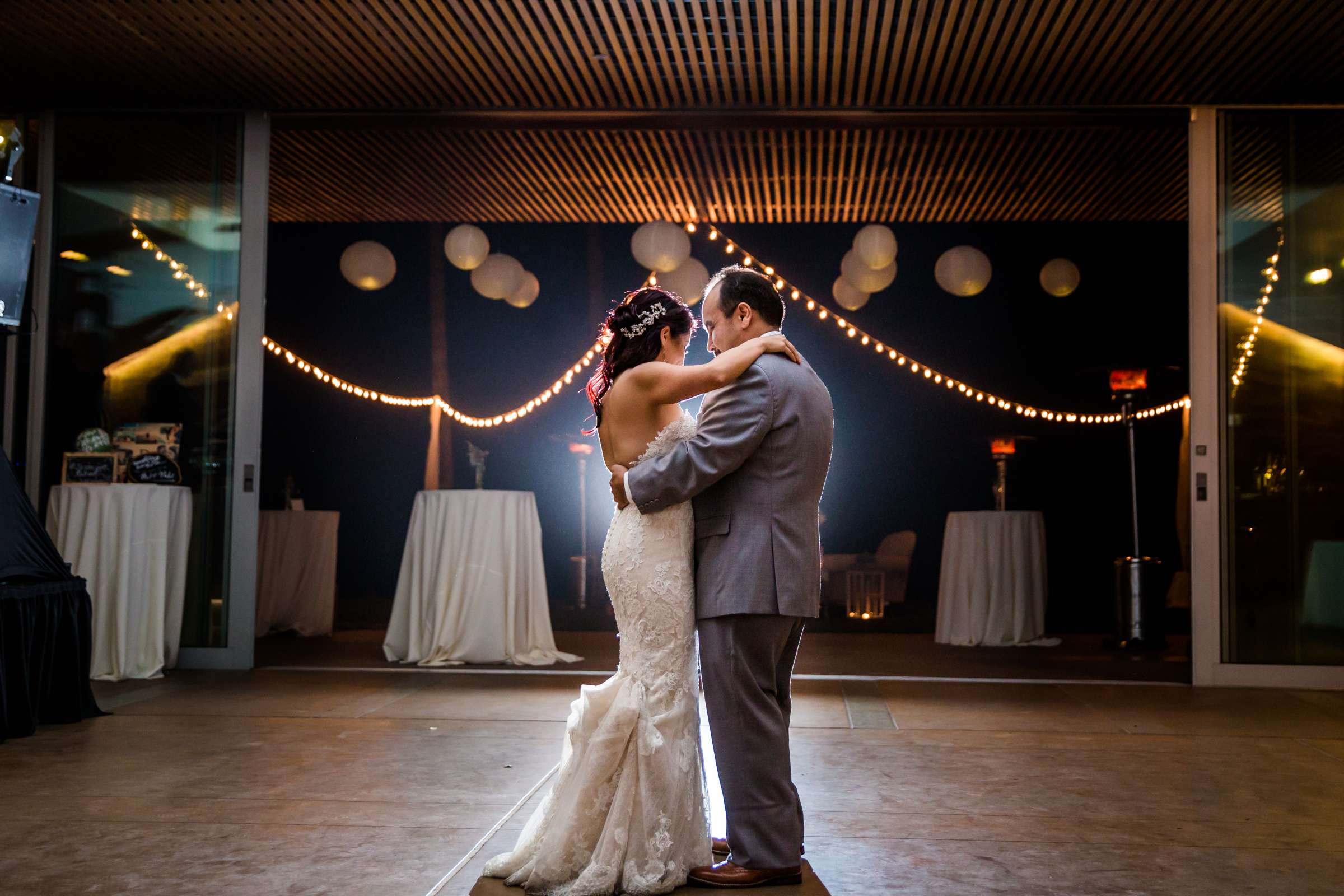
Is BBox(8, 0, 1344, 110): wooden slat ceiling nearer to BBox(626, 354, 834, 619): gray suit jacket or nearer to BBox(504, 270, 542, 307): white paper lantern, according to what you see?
BBox(626, 354, 834, 619): gray suit jacket

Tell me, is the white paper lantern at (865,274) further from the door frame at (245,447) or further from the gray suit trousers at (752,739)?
the gray suit trousers at (752,739)

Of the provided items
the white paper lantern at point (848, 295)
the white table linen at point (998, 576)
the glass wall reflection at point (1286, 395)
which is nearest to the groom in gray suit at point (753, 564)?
the glass wall reflection at point (1286, 395)

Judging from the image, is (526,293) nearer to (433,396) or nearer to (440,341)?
(440,341)

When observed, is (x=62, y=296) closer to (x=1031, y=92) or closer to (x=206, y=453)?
(x=206, y=453)

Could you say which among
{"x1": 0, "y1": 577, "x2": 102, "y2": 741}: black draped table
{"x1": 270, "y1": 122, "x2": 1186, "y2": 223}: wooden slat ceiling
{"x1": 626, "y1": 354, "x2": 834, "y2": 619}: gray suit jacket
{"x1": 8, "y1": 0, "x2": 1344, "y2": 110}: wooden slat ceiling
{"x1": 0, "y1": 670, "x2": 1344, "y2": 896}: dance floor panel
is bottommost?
{"x1": 0, "y1": 670, "x2": 1344, "y2": 896}: dance floor panel

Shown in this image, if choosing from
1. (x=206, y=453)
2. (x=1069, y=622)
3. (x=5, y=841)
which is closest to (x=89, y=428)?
(x=206, y=453)

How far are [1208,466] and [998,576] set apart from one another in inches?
77.6

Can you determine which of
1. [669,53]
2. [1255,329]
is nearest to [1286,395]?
[1255,329]

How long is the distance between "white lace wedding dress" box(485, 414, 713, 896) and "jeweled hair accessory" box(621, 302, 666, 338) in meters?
0.23

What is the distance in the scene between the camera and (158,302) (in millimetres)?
5562

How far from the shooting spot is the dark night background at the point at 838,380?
384 inches

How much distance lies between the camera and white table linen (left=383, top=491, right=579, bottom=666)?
5672 millimetres

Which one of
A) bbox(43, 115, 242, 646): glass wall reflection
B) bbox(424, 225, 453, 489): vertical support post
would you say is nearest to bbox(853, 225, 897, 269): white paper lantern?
bbox(43, 115, 242, 646): glass wall reflection

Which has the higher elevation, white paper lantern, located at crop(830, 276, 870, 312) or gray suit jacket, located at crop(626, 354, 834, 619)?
white paper lantern, located at crop(830, 276, 870, 312)
